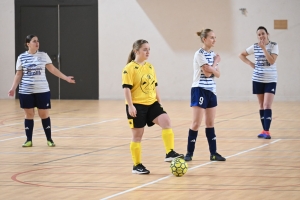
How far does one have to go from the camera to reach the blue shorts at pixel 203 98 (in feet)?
26.9

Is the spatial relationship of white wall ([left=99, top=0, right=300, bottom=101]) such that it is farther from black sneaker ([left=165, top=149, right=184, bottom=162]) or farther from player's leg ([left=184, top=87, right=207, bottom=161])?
black sneaker ([left=165, top=149, right=184, bottom=162])

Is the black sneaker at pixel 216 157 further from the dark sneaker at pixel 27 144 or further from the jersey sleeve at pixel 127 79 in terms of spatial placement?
the dark sneaker at pixel 27 144

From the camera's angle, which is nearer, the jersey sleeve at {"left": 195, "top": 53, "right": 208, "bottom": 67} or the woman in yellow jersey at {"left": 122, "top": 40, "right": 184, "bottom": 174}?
the woman in yellow jersey at {"left": 122, "top": 40, "right": 184, "bottom": 174}

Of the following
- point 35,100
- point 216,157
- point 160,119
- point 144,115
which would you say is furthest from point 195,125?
point 35,100

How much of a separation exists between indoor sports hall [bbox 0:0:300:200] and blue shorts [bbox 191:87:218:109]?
780 mm

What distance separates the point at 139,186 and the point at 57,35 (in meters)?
14.7

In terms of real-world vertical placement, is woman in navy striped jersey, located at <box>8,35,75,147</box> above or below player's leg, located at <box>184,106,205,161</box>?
above

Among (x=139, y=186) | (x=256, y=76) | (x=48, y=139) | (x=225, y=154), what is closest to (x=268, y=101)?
(x=256, y=76)

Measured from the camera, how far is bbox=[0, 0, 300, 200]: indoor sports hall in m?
6.96

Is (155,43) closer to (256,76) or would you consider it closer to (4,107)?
(4,107)

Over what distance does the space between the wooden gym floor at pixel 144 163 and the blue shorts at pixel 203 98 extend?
78cm

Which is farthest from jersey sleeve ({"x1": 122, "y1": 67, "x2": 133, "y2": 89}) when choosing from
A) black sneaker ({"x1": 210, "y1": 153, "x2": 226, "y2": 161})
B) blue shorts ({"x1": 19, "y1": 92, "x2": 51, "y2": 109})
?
blue shorts ({"x1": 19, "y1": 92, "x2": 51, "y2": 109})

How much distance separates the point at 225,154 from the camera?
29.9ft

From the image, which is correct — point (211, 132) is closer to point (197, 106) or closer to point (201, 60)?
point (197, 106)
